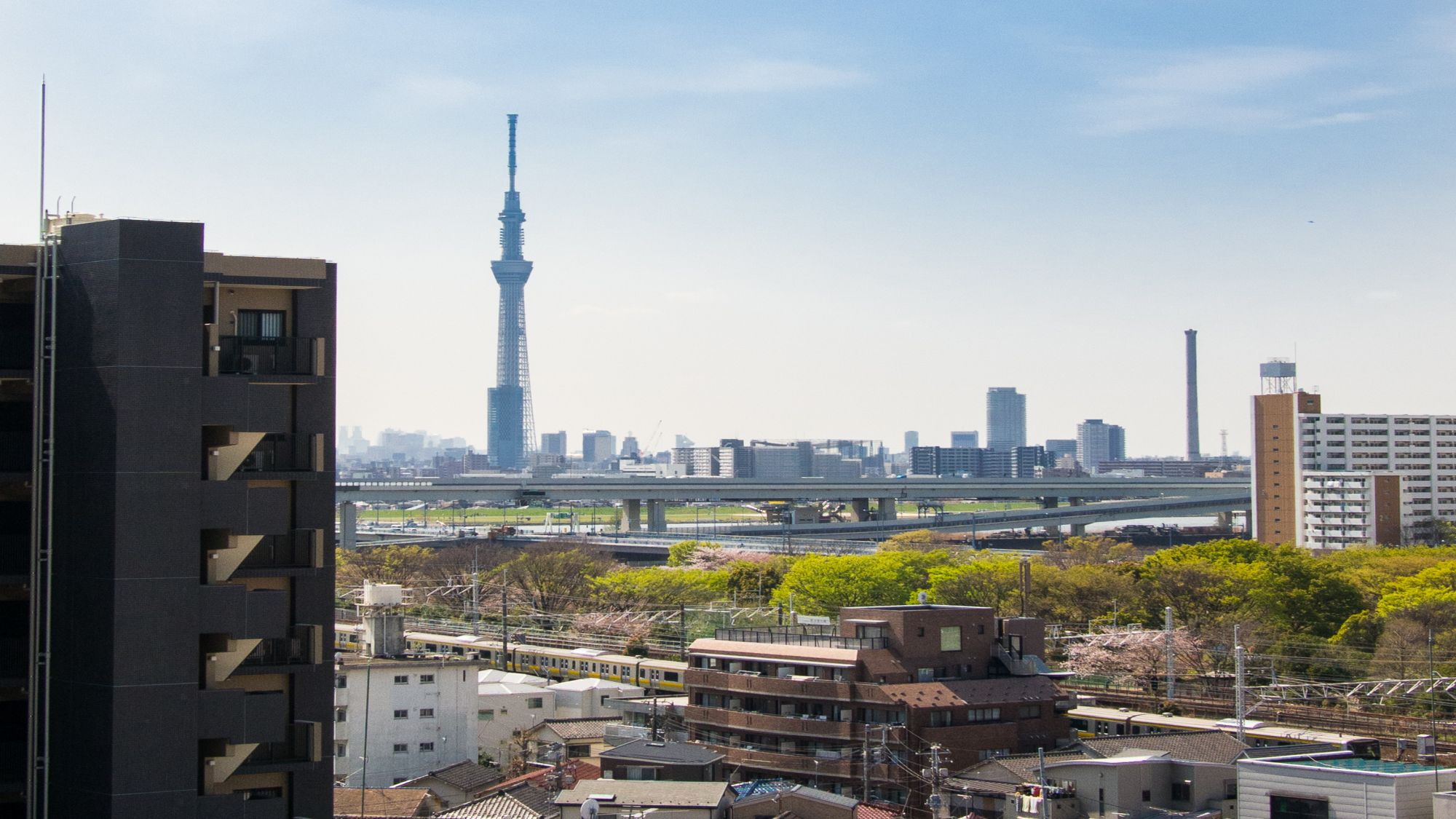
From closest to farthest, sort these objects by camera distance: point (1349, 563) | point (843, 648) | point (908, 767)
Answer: point (908, 767) < point (843, 648) < point (1349, 563)

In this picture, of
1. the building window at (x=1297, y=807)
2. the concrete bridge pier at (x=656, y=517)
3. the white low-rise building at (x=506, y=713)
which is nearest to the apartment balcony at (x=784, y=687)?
the white low-rise building at (x=506, y=713)

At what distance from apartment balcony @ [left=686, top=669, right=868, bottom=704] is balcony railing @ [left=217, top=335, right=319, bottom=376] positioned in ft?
52.5

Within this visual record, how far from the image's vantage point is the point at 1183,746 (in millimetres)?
21188

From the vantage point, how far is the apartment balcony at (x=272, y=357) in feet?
31.7

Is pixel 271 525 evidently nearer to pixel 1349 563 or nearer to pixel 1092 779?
pixel 1092 779

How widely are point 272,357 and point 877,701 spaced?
16.1 m

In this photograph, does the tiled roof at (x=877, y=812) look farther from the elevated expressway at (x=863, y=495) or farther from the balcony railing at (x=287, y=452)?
the elevated expressway at (x=863, y=495)

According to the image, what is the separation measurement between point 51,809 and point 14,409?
2520mm

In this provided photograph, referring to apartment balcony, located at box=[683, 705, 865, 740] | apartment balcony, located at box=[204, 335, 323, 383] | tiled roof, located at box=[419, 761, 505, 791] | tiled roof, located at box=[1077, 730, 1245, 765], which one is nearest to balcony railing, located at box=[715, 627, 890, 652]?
apartment balcony, located at box=[683, 705, 865, 740]

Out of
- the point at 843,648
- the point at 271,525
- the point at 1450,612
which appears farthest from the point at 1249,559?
the point at 271,525

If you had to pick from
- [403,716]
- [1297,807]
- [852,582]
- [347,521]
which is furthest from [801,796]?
[347,521]

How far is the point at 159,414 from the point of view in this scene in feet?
29.6

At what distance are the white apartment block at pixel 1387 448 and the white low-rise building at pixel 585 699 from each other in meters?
54.0

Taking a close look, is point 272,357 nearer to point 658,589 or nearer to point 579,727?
point 579,727
